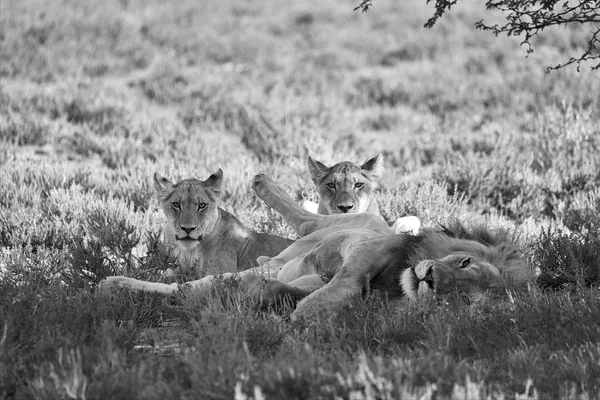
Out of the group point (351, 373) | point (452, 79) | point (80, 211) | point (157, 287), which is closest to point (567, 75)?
point (452, 79)

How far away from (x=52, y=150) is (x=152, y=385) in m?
8.26

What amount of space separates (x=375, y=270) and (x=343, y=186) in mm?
2691

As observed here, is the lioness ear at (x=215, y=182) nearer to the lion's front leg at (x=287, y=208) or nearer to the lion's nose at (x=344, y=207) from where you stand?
the lion's front leg at (x=287, y=208)

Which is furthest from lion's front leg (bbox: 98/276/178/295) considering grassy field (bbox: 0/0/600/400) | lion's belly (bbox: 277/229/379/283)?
lion's belly (bbox: 277/229/379/283)

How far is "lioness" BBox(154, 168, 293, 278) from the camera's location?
7.64 m

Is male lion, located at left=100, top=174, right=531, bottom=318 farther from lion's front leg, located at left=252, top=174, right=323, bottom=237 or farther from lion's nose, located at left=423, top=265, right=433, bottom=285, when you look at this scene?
lion's front leg, located at left=252, top=174, right=323, bottom=237

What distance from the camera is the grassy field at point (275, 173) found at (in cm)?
455

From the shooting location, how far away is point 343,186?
28.6 ft

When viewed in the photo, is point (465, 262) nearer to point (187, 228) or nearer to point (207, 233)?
Result: point (187, 228)

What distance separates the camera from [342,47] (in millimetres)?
21328

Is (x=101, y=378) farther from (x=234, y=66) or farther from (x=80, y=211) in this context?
(x=234, y=66)

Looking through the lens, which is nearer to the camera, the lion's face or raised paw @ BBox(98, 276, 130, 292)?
the lion's face

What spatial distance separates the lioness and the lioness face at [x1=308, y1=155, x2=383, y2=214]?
676 mm

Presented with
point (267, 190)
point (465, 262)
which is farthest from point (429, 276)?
point (267, 190)
